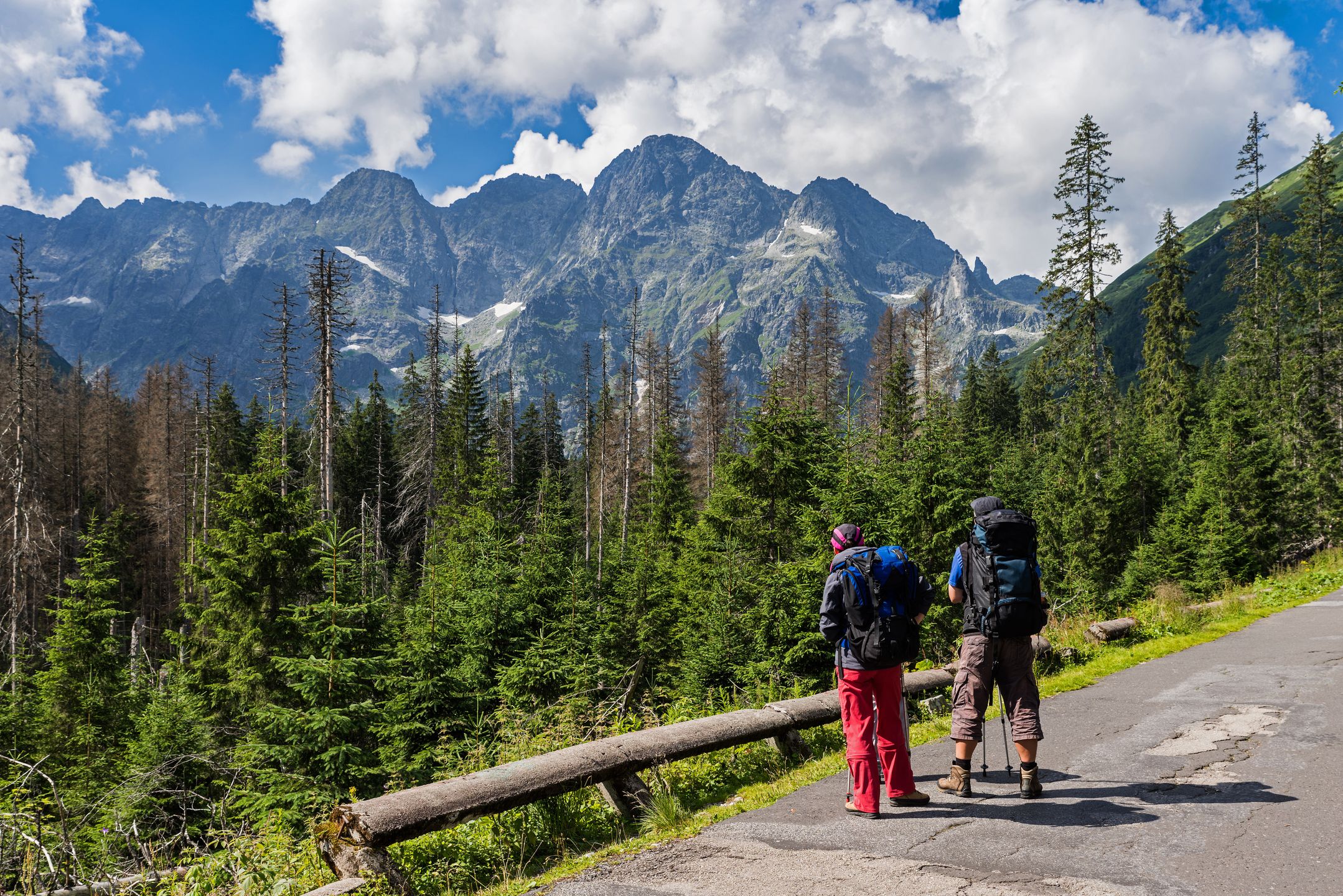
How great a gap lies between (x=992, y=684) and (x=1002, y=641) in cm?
38

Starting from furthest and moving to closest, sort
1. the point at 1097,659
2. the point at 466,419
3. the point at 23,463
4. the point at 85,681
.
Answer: the point at 466,419 < the point at 23,463 < the point at 85,681 < the point at 1097,659

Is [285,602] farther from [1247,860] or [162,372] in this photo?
[162,372]

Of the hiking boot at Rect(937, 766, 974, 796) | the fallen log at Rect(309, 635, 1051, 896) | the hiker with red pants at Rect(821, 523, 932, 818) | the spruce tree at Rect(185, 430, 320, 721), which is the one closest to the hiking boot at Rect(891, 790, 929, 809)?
the hiker with red pants at Rect(821, 523, 932, 818)

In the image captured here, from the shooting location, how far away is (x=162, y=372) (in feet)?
239

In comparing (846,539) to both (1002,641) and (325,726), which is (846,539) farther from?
(325,726)

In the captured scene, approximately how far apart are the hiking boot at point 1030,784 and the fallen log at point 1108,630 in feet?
26.0

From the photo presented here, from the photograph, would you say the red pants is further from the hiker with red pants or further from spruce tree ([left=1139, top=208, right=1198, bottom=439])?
spruce tree ([left=1139, top=208, right=1198, bottom=439])

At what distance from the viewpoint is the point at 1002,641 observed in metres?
6.01

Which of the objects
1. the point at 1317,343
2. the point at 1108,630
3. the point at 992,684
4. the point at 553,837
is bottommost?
the point at 553,837

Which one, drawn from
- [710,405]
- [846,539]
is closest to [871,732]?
[846,539]

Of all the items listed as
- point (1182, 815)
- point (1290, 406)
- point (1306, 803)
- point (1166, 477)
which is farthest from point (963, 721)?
point (1290, 406)

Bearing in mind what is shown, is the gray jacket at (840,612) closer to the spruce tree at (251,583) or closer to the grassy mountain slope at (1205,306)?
the spruce tree at (251,583)

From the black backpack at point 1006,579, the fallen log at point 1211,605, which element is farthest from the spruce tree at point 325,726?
the fallen log at point 1211,605

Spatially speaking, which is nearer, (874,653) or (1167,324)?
(874,653)
